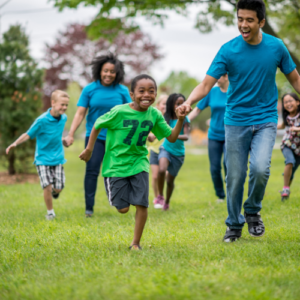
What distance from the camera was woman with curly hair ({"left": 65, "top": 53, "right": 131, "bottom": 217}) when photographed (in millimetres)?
A: 6602

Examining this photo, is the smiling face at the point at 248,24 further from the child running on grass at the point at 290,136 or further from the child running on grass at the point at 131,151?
the child running on grass at the point at 290,136

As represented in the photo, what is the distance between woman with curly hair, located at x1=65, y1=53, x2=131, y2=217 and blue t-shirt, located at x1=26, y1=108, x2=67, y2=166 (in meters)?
0.36

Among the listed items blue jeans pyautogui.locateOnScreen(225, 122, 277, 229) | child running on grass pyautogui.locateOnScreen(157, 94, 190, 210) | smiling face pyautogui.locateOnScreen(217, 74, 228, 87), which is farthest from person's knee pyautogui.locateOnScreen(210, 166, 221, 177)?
blue jeans pyautogui.locateOnScreen(225, 122, 277, 229)

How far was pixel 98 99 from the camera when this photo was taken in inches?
262

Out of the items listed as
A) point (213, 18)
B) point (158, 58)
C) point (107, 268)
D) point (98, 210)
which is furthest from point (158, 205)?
point (158, 58)

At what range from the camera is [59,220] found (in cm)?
624

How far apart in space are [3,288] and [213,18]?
38.8 feet

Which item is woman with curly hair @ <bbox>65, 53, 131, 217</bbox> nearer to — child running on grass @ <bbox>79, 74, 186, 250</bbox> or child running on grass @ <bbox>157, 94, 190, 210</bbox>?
child running on grass @ <bbox>157, 94, 190, 210</bbox>

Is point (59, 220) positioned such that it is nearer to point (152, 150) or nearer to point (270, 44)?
point (152, 150)

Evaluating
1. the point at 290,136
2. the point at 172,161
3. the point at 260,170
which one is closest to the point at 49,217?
the point at 172,161

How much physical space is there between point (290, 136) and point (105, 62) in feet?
11.8

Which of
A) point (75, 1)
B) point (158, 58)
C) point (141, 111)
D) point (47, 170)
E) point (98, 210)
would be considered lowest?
point (98, 210)

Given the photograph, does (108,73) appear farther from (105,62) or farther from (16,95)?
(16,95)

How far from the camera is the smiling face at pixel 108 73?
653cm
